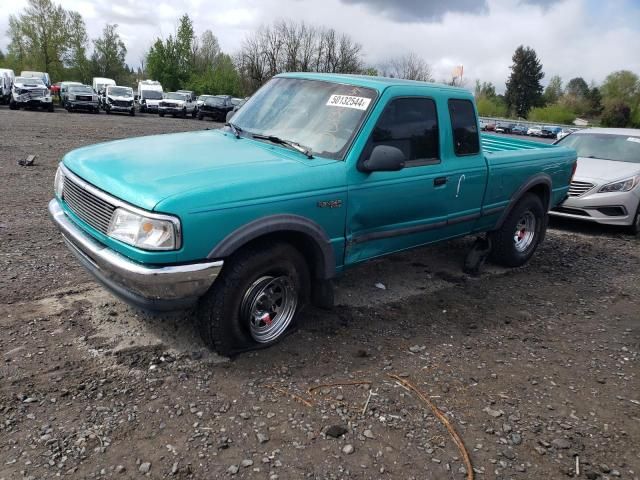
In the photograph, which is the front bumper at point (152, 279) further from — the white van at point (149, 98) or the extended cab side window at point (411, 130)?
the white van at point (149, 98)

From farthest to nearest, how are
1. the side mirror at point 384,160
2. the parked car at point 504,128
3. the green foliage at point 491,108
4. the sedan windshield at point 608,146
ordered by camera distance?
the green foliage at point 491,108 → the parked car at point 504,128 → the sedan windshield at point 608,146 → the side mirror at point 384,160

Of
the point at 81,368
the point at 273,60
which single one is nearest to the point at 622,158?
the point at 81,368

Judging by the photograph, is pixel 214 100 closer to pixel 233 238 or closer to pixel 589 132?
pixel 589 132

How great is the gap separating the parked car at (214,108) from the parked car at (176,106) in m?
1.48

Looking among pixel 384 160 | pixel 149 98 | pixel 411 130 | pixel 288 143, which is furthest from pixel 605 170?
pixel 149 98

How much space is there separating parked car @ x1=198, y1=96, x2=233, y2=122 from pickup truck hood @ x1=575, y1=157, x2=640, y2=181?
2791cm

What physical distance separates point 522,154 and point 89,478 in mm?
5110

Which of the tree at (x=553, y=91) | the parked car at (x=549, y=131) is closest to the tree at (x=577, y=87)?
the tree at (x=553, y=91)

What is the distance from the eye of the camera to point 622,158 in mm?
8633


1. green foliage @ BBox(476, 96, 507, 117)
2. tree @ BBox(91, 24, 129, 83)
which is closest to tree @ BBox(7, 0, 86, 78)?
tree @ BBox(91, 24, 129, 83)

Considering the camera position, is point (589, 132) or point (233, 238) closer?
point (233, 238)

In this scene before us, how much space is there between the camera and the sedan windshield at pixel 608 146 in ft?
28.4

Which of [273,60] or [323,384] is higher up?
[273,60]

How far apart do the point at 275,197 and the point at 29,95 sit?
31.5 metres
